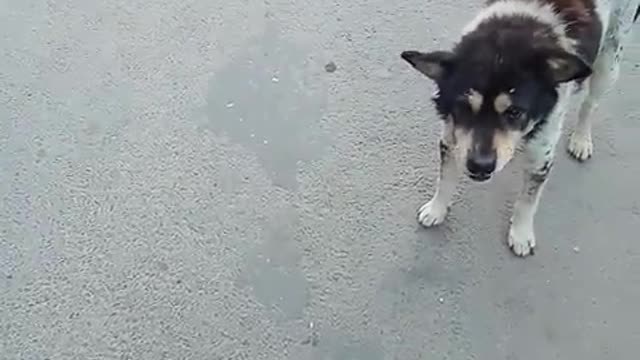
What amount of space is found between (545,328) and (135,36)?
51.3 inches

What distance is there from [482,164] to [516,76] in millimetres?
172

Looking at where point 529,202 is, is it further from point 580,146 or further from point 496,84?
point 496,84

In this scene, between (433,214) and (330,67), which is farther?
(330,67)

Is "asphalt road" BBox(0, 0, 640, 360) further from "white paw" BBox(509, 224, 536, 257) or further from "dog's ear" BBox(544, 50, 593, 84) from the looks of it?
"dog's ear" BBox(544, 50, 593, 84)

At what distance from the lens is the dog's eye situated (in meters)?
1.72

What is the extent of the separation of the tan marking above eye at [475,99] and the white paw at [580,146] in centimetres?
60

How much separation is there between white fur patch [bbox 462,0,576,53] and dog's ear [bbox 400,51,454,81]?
5.4 inches

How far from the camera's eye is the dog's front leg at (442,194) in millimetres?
2020

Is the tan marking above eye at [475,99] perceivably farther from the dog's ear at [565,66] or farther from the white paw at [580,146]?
the white paw at [580,146]

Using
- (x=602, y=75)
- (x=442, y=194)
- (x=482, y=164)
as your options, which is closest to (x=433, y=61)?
(x=482, y=164)

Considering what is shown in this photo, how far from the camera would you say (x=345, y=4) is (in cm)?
258

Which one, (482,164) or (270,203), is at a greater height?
(482,164)

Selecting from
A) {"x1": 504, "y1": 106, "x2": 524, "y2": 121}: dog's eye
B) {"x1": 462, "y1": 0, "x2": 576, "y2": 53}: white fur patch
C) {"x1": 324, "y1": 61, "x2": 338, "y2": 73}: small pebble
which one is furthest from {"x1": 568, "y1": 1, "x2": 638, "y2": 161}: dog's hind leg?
{"x1": 324, "y1": 61, "x2": 338, "y2": 73}: small pebble

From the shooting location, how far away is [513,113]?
5.65ft
